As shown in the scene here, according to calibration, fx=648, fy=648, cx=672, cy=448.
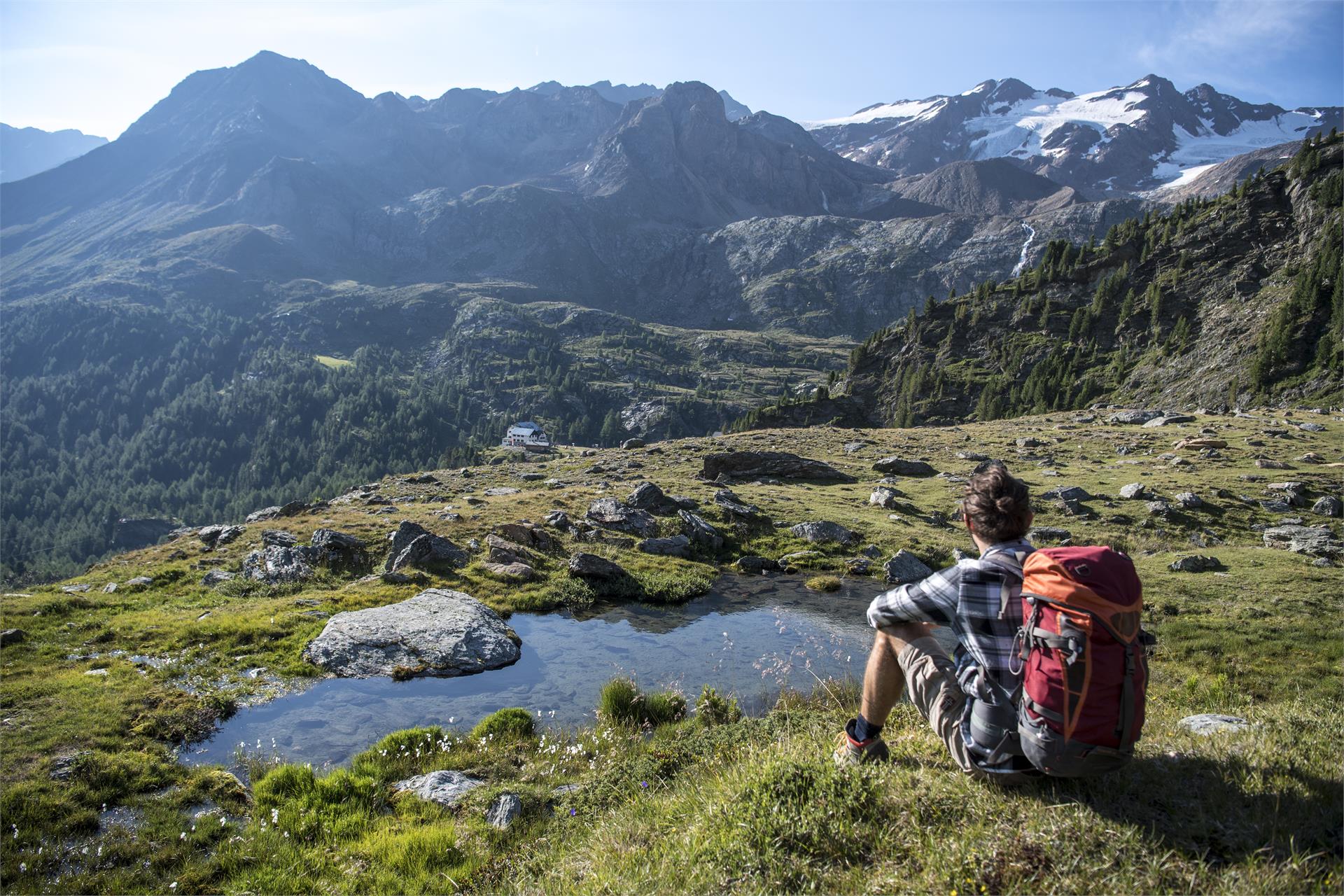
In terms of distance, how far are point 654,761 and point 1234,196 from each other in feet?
544

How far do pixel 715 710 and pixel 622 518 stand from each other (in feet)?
62.8

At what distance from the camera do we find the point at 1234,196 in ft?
407

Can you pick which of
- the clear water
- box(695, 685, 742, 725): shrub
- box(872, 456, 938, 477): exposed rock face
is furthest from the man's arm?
box(872, 456, 938, 477): exposed rock face

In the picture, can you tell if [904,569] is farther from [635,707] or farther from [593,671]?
[635,707]

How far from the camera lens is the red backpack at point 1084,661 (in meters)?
5.17

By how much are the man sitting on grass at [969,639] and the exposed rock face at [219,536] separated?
3269cm

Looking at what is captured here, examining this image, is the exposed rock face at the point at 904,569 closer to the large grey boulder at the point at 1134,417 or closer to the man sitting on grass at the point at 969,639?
the man sitting on grass at the point at 969,639

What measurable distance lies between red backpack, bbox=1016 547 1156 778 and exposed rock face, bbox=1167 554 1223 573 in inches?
925

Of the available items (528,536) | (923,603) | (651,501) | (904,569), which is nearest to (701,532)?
(651,501)

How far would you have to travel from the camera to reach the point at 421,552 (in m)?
25.4

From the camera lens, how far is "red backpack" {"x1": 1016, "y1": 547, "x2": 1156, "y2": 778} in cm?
517

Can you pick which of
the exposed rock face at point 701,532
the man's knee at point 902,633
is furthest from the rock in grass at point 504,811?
the exposed rock face at point 701,532

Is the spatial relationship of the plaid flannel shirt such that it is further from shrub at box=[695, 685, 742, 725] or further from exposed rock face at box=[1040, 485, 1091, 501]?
exposed rock face at box=[1040, 485, 1091, 501]

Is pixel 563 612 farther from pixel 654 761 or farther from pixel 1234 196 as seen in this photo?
pixel 1234 196
